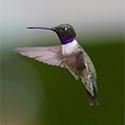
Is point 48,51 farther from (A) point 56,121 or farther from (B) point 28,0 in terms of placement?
(A) point 56,121

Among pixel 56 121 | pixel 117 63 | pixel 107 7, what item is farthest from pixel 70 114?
pixel 107 7

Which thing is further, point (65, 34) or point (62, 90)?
point (62, 90)

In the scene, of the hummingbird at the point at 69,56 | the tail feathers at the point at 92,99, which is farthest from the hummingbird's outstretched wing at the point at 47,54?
the tail feathers at the point at 92,99

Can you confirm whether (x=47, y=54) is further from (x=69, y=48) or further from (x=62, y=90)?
(x=62, y=90)

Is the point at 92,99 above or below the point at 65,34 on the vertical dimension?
below

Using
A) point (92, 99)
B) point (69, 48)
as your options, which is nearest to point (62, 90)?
point (92, 99)

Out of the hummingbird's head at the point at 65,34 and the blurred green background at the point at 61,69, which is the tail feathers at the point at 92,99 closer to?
the blurred green background at the point at 61,69

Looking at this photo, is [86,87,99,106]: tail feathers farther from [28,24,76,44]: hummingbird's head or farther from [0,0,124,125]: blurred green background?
[28,24,76,44]: hummingbird's head

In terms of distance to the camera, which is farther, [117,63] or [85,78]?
[117,63]

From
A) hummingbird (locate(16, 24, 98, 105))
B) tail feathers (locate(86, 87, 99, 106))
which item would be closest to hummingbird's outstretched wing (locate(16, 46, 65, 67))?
hummingbird (locate(16, 24, 98, 105))
